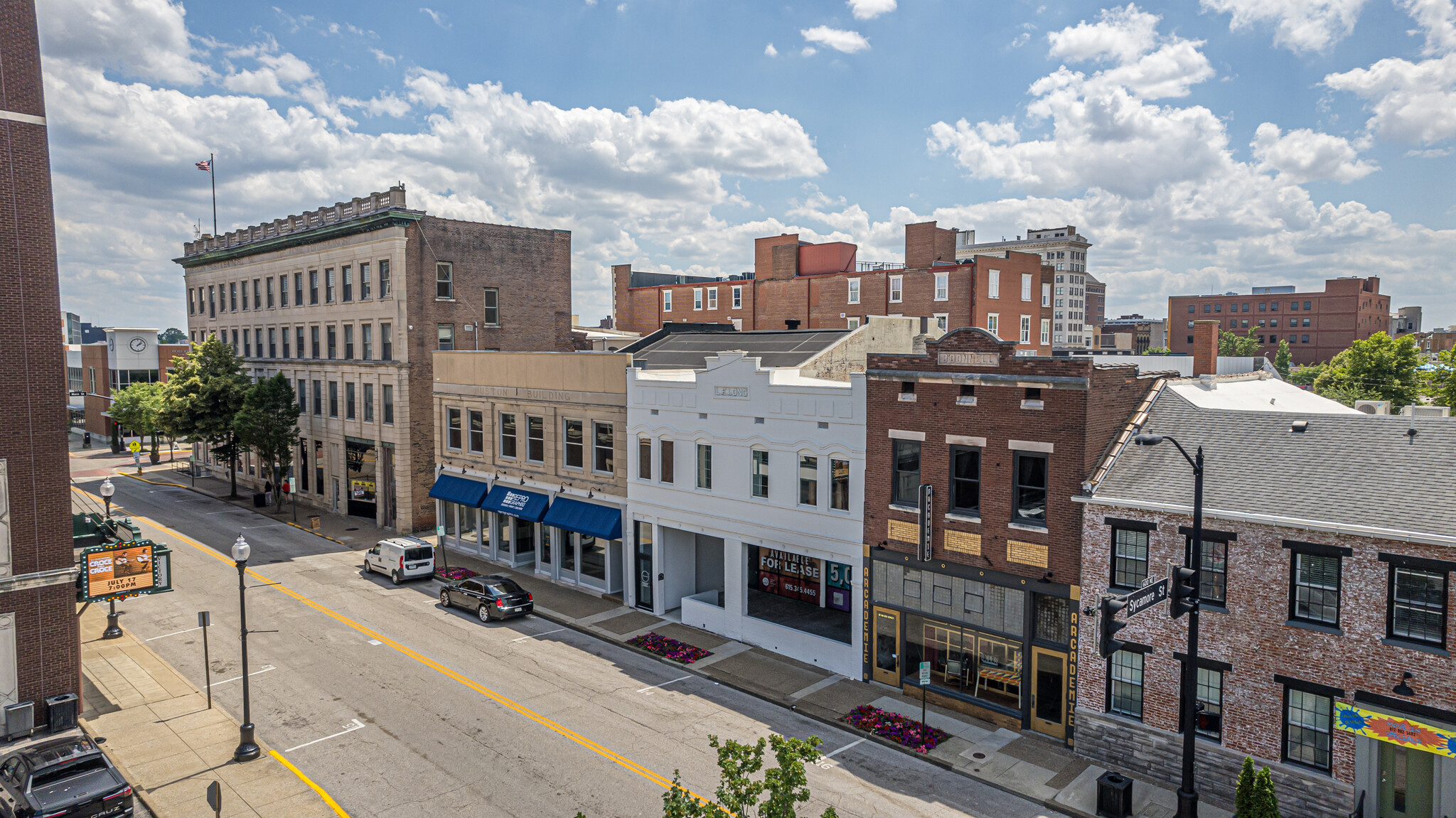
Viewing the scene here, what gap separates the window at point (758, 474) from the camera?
27.0 meters

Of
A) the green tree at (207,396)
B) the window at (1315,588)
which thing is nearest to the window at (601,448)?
the window at (1315,588)

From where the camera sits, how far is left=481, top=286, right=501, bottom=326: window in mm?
48406

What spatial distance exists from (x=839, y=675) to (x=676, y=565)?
332 inches

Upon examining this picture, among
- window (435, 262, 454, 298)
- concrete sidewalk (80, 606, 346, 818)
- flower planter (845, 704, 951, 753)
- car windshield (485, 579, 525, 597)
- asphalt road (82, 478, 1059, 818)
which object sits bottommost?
concrete sidewalk (80, 606, 346, 818)

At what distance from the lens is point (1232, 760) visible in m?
17.5

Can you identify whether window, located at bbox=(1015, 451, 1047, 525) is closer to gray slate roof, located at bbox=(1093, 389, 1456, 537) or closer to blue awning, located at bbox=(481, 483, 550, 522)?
gray slate roof, located at bbox=(1093, 389, 1456, 537)

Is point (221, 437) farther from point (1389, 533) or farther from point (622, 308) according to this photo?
Answer: point (1389, 533)

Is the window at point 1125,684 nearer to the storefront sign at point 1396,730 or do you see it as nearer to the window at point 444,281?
the storefront sign at point 1396,730

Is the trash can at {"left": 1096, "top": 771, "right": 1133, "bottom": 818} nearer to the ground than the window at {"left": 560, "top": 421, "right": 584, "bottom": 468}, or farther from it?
nearer to the ground

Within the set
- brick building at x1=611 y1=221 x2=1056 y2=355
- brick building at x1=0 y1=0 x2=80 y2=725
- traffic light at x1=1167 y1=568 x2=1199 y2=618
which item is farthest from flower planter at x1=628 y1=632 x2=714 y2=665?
brick building at x1=611 y1=221 x2=1056 y2=355

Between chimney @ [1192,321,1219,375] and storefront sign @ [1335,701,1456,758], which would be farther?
chimney @ [1192,321,1219,375]

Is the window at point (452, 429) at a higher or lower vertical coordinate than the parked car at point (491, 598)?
higher

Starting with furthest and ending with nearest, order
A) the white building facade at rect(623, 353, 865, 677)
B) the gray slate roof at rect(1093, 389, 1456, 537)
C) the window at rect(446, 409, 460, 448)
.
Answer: the window at rect(446, 409, 460, 448)
the white building facade at rect(623, 353, 865, 677)
the gray slate roof at rect(1093, 389, 1456, 537)

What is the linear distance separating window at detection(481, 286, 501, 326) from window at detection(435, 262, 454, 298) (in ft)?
7.48
